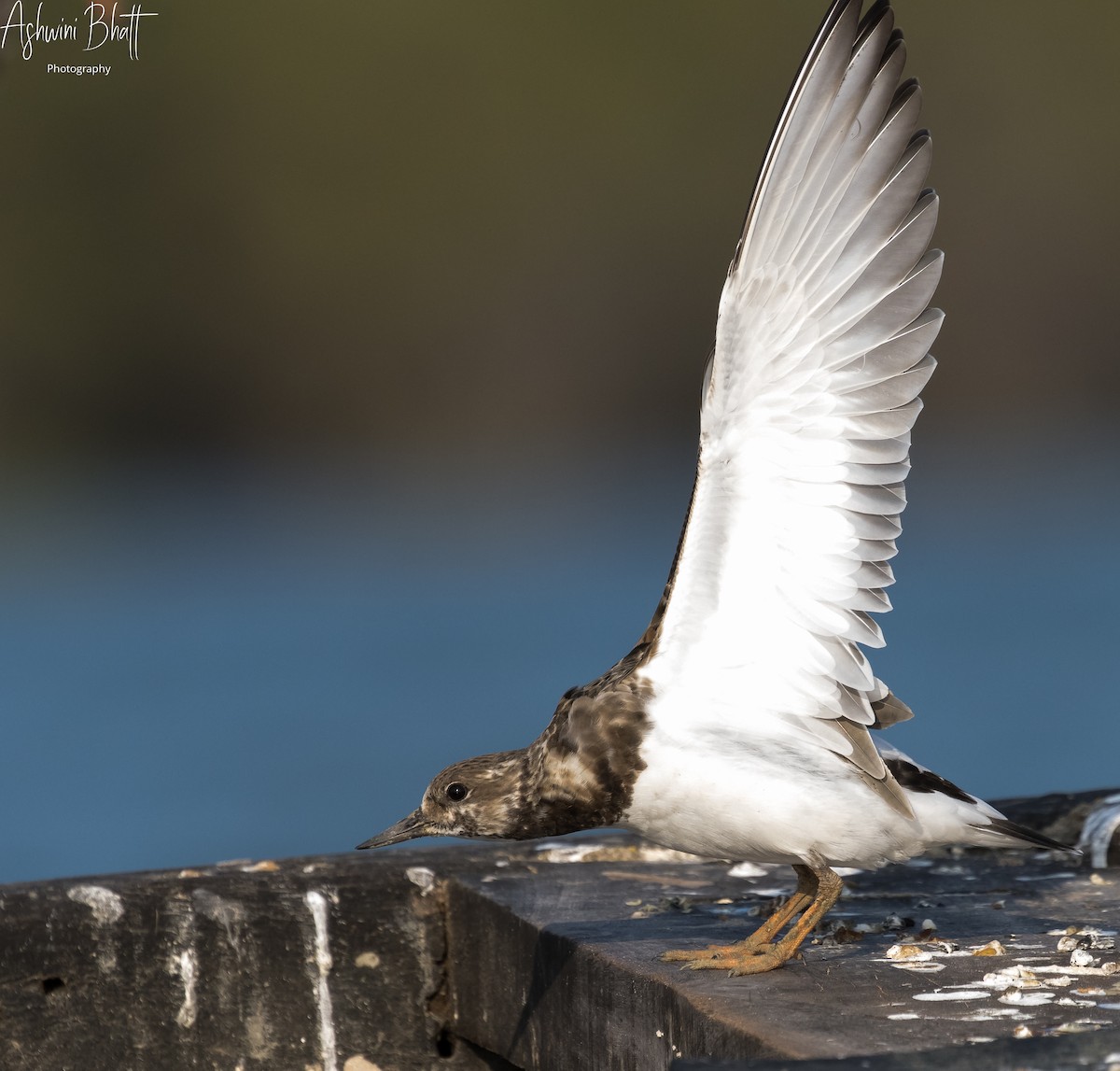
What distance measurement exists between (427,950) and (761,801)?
1.63 m

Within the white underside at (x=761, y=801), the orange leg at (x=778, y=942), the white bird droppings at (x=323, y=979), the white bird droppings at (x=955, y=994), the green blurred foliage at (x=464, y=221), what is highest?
the green blurred foliage at (x=464, y=221)

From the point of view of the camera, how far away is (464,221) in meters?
24.5

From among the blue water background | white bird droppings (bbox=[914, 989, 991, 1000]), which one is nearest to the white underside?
white bird droppings (bbox=[914, 989, 991, 1000])

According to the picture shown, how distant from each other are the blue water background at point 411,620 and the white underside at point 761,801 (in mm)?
9146

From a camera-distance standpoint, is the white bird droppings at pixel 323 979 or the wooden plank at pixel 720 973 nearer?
the wooden plank at pixel 720 973

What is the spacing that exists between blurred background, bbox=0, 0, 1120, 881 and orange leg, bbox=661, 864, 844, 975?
11552 mm

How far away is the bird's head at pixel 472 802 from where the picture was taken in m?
5.27

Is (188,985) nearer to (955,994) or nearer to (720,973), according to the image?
(720,973)

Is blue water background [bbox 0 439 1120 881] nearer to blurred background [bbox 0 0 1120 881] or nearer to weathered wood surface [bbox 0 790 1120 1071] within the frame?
blurred background [bbox 0 0 1120 881]

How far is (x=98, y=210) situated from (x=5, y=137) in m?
1.57

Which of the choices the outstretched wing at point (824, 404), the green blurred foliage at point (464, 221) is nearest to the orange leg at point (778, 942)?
the outstretched wing at point (824, 404)

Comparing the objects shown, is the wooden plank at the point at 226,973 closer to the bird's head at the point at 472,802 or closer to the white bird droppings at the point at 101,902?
the white bird droppings at the point at 101,902

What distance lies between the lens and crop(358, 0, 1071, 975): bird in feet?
15.7

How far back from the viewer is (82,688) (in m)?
18.0
